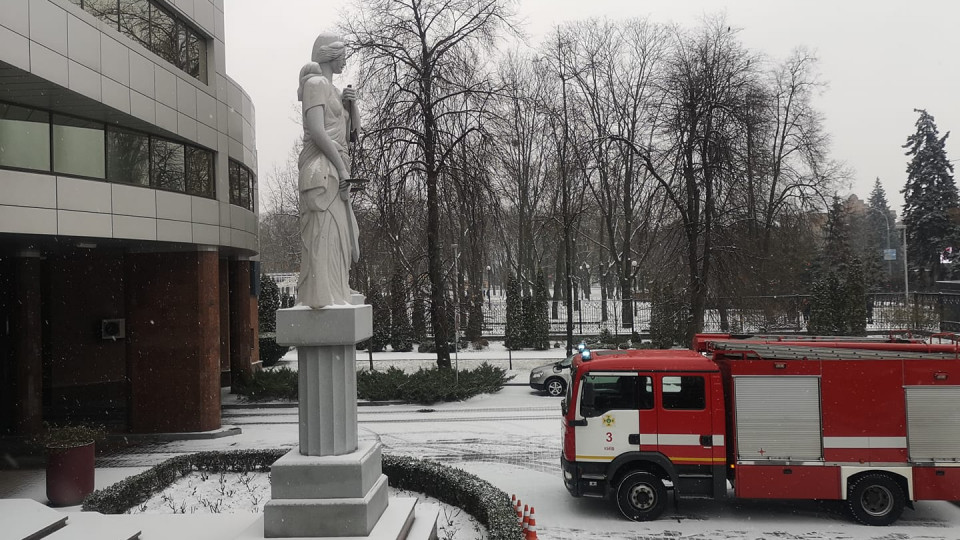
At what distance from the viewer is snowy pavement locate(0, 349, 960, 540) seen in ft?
33.9

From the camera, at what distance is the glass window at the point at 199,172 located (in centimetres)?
1720

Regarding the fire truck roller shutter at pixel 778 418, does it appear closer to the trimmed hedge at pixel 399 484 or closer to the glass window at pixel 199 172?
the trimmed hedge at pixel 399 484

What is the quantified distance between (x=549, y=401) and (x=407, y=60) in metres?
11.5

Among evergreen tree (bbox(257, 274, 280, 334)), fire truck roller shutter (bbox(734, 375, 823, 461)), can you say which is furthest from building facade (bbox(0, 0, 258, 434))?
evergreen tree (bbox(257, 274, 280, 334))

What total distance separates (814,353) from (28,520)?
1092cm

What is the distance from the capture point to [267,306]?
37.2 meters

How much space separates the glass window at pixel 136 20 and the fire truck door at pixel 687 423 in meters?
13.0

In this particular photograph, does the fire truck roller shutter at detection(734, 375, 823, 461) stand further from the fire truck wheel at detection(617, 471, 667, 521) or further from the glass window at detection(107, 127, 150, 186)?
the glass window at detection(107, 127, 150, 186)

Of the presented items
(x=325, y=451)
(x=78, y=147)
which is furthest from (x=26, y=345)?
(x=325, y=451)

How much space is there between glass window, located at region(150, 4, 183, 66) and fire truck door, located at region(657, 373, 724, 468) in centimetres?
1334

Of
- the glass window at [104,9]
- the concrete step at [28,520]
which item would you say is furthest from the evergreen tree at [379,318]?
the concrete step at [28,520]

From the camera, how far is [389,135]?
22031mm

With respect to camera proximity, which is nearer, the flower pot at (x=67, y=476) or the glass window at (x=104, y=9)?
the flower pot at (x=67, y=476)

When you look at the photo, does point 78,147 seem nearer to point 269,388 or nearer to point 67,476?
point 67,476
